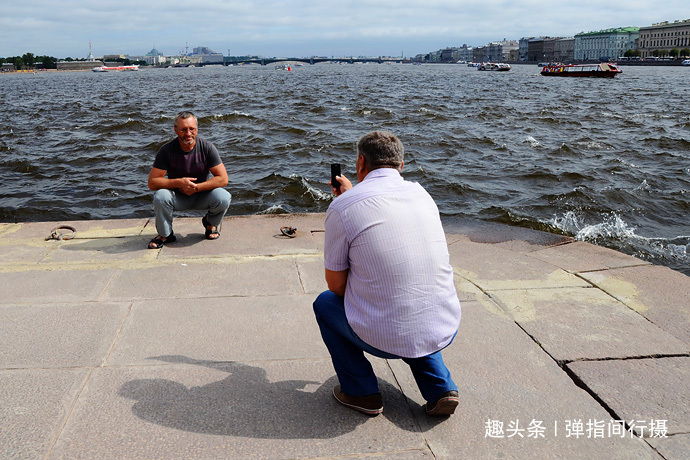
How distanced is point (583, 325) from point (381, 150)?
205cm

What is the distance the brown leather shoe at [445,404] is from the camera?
2.66 m

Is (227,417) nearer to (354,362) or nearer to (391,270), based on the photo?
(354,362)

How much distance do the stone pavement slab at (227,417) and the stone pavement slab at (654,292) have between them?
1.99m

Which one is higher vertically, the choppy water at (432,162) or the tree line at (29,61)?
the tree line at (29,61)

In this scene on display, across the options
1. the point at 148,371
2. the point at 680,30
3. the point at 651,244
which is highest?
the point at 680,30

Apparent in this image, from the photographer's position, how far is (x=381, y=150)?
2.54 metres

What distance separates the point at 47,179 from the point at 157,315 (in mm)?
9737

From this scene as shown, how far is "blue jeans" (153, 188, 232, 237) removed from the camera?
5.39 meters

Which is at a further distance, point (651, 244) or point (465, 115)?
point (465, 115)

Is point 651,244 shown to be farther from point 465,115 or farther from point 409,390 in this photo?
point 465,115

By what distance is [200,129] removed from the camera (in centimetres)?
1955

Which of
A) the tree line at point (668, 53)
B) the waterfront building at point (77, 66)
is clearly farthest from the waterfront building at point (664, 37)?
the waterfront building at point (77, 66)

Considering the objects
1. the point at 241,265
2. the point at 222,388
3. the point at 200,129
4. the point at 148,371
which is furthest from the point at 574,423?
the point at 200,129

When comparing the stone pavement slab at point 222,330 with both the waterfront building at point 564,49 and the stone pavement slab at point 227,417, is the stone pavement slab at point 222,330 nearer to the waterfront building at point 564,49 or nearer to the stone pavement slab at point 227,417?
the stone pavement slab at point 227,417
